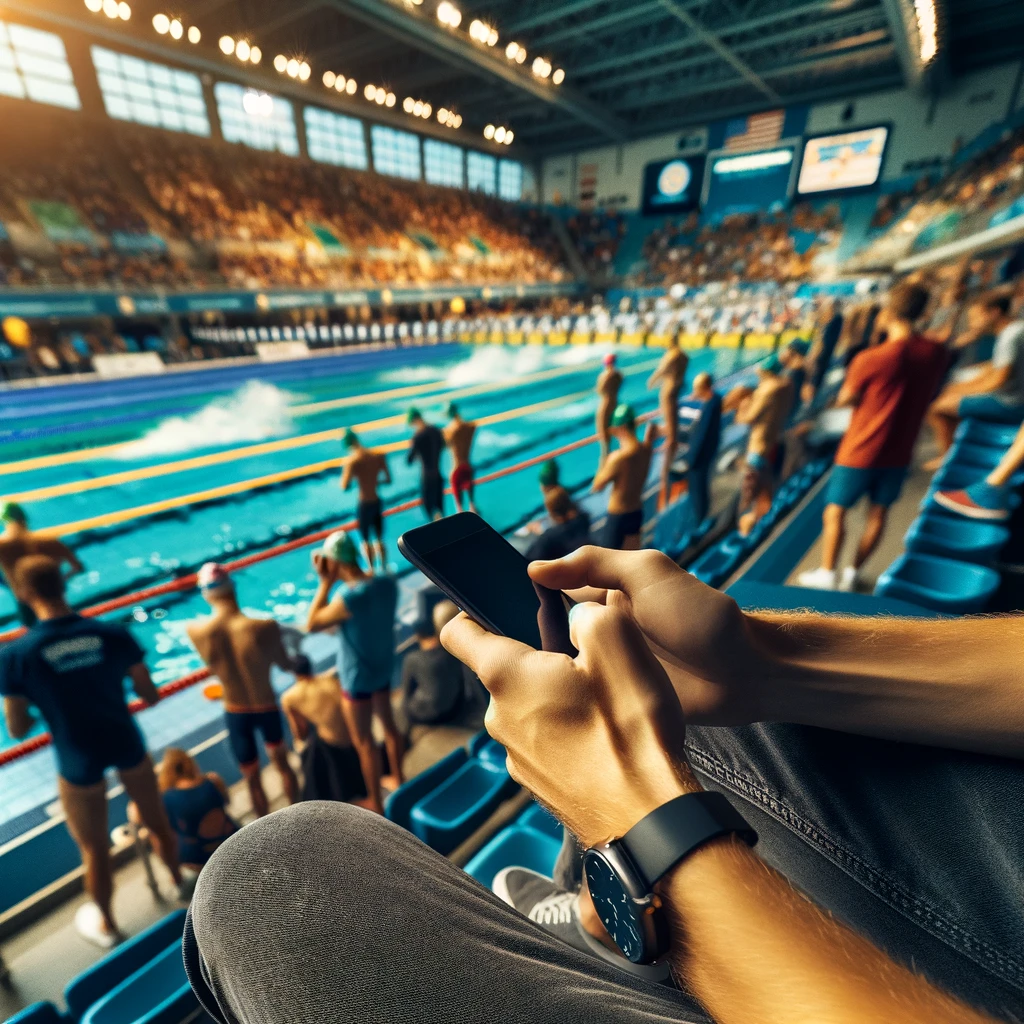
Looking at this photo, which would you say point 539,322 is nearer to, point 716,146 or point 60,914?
point 716,146

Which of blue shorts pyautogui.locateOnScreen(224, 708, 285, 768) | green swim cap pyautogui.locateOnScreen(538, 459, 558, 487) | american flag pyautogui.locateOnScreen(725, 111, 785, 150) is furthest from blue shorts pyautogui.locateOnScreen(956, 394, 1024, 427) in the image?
american flag pyautogui.locateOnScreen(725, 111, 785, 150)

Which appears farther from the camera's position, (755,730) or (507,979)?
(755,730)

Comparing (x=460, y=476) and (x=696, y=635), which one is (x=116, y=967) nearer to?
(x=696, y=635)

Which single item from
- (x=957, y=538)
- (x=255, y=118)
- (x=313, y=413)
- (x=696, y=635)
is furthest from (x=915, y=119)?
(x=696, y=635)

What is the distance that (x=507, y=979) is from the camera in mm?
560

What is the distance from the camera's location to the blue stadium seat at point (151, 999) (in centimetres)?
168

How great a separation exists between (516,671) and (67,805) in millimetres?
2848

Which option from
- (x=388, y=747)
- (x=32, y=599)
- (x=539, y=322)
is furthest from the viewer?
(x=539, y=322)

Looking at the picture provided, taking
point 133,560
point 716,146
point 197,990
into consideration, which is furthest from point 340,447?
point 716,146

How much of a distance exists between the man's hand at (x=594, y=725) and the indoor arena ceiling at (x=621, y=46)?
1561cm

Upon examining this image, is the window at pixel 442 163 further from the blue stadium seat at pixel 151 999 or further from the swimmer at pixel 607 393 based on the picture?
the blue stadium seat at pixel 151 999

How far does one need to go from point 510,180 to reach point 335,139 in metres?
11.4

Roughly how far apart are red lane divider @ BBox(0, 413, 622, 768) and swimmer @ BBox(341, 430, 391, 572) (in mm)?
461

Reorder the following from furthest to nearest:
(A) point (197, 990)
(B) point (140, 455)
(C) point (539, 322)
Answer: (C) point (539, 322) → (B) point (140, 455) → (A) point (197, 990)
